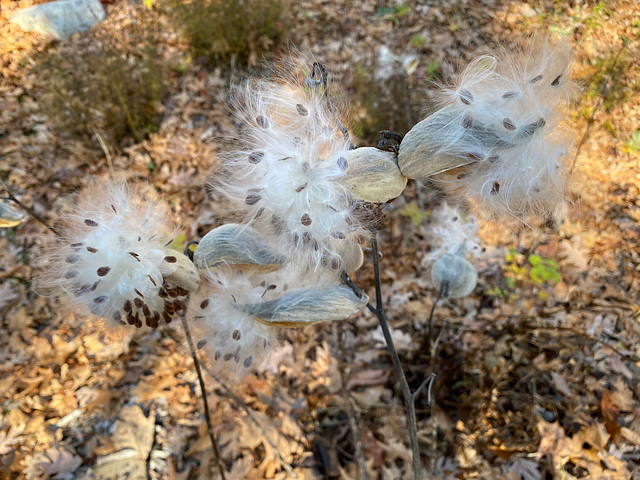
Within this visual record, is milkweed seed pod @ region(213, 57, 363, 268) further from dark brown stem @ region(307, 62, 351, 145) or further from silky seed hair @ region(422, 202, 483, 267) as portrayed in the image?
silky seed hair @ region(422, 202, 483, 267)

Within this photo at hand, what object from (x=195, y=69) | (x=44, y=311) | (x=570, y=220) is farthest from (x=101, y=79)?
(x=570, y=220)

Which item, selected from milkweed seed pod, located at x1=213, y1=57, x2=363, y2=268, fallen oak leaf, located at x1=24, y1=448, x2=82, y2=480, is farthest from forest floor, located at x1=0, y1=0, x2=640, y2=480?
milkweed seed pod, located at x1=213, y1=57, x2=363, y2=268

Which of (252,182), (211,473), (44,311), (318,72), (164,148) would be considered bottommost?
(211,473)

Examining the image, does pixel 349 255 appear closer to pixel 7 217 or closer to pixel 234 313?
pixel 234 313

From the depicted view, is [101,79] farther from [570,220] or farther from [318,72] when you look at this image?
[570,220]

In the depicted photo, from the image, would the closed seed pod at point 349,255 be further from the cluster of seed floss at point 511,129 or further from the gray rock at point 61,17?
the gray rock at point 61,17

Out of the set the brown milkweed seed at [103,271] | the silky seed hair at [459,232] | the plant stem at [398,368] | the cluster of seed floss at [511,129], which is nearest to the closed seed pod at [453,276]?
the silky seed hair at [459,232]
